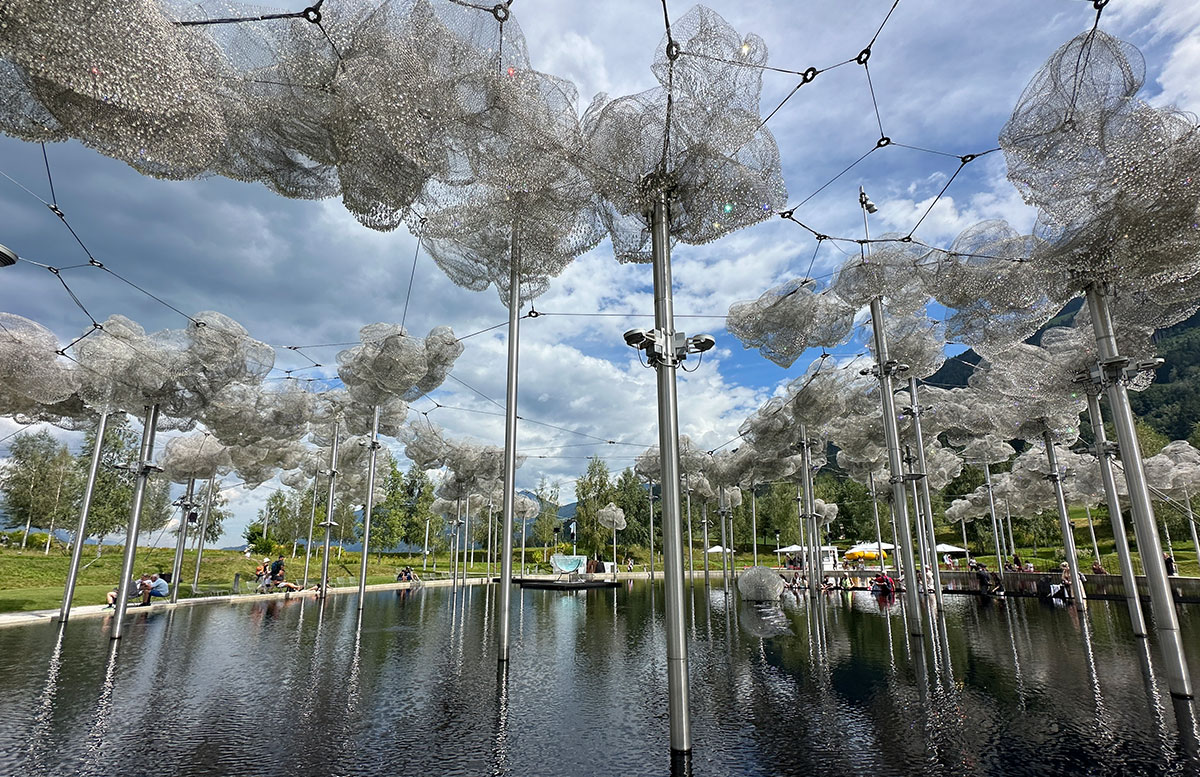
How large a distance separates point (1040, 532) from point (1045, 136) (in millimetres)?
70346

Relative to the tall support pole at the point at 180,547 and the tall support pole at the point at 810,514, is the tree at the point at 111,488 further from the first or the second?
the tall support pole at the point at 810,514

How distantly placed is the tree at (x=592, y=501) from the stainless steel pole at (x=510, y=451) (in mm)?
50253

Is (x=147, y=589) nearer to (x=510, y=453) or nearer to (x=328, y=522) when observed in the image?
(x=328, y=522)

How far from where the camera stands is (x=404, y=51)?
239 inches

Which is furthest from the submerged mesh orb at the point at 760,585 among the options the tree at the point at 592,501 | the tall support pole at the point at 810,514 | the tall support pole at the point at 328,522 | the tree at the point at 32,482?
the tree at the point at 32,482

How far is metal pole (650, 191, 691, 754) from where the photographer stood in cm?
585

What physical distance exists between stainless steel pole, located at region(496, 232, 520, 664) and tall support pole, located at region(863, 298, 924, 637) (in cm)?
788

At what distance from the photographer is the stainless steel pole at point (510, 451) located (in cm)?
1055

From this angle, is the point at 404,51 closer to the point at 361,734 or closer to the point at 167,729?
the point at 361,734

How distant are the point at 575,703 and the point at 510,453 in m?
4.80

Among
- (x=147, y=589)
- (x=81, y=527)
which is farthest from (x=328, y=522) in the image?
(x=147, y=589)

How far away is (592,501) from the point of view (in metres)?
65.4

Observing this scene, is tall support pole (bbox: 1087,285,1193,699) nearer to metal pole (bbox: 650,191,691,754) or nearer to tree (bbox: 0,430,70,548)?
metal pole (bbox: 650,191,691,754)

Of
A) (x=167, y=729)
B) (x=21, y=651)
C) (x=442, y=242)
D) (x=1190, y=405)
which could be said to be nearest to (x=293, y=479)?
(x=21, y=651)
